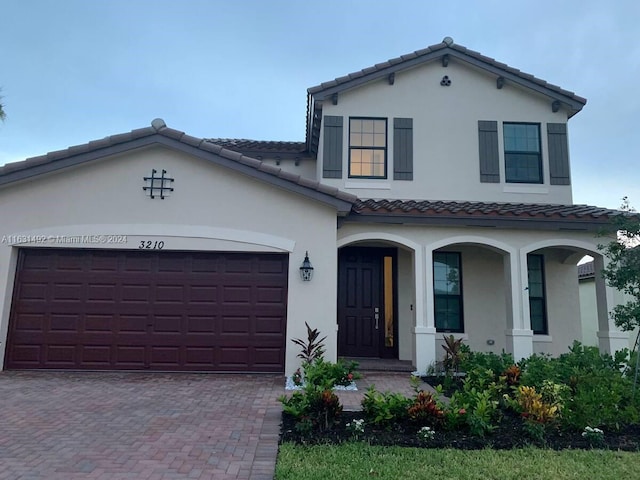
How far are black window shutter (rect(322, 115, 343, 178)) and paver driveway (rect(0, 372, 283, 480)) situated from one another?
18.5 ft

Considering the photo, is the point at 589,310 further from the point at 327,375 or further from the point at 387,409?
the point at 387,409

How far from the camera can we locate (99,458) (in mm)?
4570

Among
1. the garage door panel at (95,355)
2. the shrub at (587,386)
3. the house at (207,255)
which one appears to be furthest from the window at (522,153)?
the garage door panel at (95,355)

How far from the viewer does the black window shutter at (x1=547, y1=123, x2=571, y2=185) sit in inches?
467

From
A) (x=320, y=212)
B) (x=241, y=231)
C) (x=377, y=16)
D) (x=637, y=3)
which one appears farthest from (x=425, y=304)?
(x=637, y=3)

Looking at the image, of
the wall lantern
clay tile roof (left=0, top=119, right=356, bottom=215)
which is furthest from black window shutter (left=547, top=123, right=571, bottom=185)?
the wall lantern

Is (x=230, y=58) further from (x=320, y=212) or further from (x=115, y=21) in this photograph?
(x=320, y=212)

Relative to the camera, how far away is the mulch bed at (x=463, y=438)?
5.09m

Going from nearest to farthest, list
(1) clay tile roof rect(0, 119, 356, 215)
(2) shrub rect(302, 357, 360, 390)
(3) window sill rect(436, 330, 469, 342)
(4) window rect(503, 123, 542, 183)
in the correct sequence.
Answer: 1. (2) shrub rect(302, 357, 360, 390)
2. (1) clay tile roof rect(0, 119, 356, 215)
3. (3) window sill rect(436, 330, 469, 342)
4. (4) window rect(503, 123, 542, 183)

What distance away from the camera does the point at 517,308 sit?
32.6 feet

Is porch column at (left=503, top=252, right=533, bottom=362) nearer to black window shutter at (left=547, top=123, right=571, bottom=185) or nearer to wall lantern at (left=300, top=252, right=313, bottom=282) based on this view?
black window shutter at (left=547, top=123, right=571, bottom=185)

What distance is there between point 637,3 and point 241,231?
13.5 meters

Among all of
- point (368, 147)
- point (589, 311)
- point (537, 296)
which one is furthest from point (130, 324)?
point (589, 311)

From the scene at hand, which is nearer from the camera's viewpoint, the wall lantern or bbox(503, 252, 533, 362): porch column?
the wall lantern
